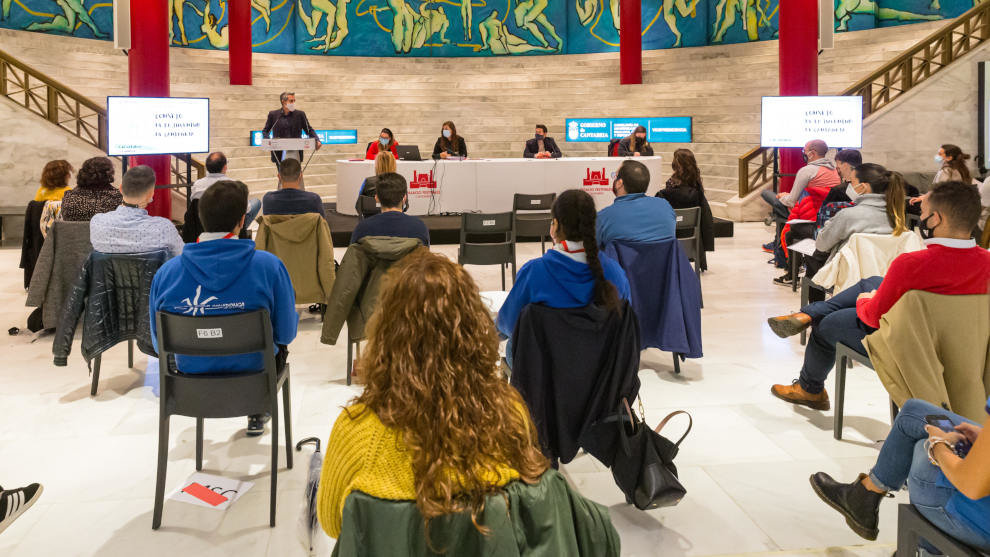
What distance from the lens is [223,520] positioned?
10.2ft

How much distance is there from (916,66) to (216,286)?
11693 mm

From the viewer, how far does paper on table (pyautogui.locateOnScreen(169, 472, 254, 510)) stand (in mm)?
3254

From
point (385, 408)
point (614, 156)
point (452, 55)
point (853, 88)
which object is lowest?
point (385, 408)

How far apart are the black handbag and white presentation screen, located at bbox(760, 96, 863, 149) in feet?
26.0

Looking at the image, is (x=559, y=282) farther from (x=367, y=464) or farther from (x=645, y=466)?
(x=367, y=464)

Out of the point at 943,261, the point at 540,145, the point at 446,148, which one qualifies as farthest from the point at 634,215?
the point at 540,145

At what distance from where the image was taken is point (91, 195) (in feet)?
17.9

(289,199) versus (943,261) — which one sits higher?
(289,199)

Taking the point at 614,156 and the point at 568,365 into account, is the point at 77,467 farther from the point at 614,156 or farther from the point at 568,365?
the point at 614,156

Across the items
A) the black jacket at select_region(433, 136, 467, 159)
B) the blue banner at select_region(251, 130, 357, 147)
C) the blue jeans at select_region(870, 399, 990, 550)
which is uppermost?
the blue banner at select_region(251, 130, 357, 147)

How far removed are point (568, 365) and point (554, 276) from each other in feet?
1.05

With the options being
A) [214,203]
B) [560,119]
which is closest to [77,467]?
[214,203]

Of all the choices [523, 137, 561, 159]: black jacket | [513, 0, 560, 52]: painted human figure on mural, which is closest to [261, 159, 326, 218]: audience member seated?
[523, 137, 561, 159]: black jacket

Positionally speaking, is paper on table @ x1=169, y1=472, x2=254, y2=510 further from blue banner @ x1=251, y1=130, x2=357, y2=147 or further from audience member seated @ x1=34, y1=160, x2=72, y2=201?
blue banner @ x1=251, y1=130, x2=357, y2=147
